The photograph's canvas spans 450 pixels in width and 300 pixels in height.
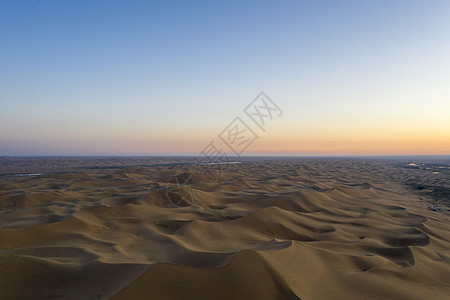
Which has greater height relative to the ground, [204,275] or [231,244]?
[204,275]

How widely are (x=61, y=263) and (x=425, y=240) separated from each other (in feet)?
32.1

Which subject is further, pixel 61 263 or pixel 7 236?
pixel 7 236

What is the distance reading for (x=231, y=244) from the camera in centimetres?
666

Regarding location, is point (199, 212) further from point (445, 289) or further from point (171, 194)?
point (445, 289)

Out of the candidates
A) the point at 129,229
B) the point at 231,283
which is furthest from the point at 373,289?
the point at 129,229

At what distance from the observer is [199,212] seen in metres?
10.7

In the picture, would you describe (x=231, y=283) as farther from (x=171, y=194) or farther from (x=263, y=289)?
(x=171, y=194)

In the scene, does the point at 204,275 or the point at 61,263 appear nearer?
the point at 204,275

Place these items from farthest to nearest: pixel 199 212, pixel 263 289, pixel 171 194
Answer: pixel 171 194 < pixel 199 212 < pixel 263 289

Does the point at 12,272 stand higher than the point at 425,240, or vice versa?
the point at 12,272

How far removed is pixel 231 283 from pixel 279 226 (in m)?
5.13

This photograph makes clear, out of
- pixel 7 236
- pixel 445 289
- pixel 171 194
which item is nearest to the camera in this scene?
pixel 445 289

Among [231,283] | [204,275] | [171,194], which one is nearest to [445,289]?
[231,283]

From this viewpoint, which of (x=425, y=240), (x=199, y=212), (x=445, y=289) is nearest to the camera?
(x=445, y=289)
